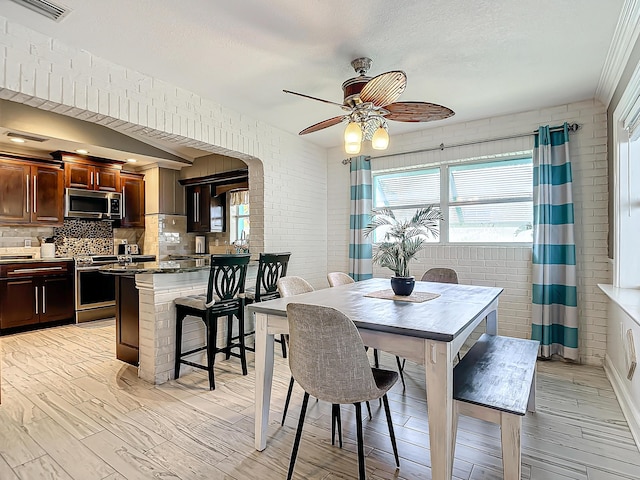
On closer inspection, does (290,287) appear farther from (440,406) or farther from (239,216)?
(239,216)

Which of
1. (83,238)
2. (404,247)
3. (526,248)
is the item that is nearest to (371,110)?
(404,247)

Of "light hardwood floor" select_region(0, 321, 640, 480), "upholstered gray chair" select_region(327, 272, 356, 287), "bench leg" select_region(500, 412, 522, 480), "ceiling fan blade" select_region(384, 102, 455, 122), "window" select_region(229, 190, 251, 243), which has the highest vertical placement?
"ceiling fan blade" select_region(384, 102, 455, 122)

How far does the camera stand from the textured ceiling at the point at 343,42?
209 cm

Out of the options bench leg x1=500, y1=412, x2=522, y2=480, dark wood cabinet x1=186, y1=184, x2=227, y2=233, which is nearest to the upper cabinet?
dark wood cabinet x1=186, y1=184, x2=227, y2=233

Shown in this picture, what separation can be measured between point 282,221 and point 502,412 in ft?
10.8

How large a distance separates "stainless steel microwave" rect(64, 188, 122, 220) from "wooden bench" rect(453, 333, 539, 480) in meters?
5.64

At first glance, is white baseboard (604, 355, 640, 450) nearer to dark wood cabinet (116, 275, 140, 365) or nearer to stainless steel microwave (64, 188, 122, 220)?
dark wood cabinet (116, 275, 140, 365)

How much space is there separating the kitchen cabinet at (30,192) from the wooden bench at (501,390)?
5651 millimetres

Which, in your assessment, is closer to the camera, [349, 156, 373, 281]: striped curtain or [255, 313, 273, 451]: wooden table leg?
[255, 313, 273, 451]: wooden table leg

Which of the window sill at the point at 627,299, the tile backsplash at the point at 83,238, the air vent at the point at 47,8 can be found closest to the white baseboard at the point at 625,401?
the window sill at the point at 627,299

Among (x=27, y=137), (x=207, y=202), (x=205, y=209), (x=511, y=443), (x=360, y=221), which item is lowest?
(x=511, y=443)

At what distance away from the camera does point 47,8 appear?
81.4 inches

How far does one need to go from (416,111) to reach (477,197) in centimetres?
207

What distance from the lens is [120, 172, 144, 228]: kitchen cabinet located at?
5.93m
